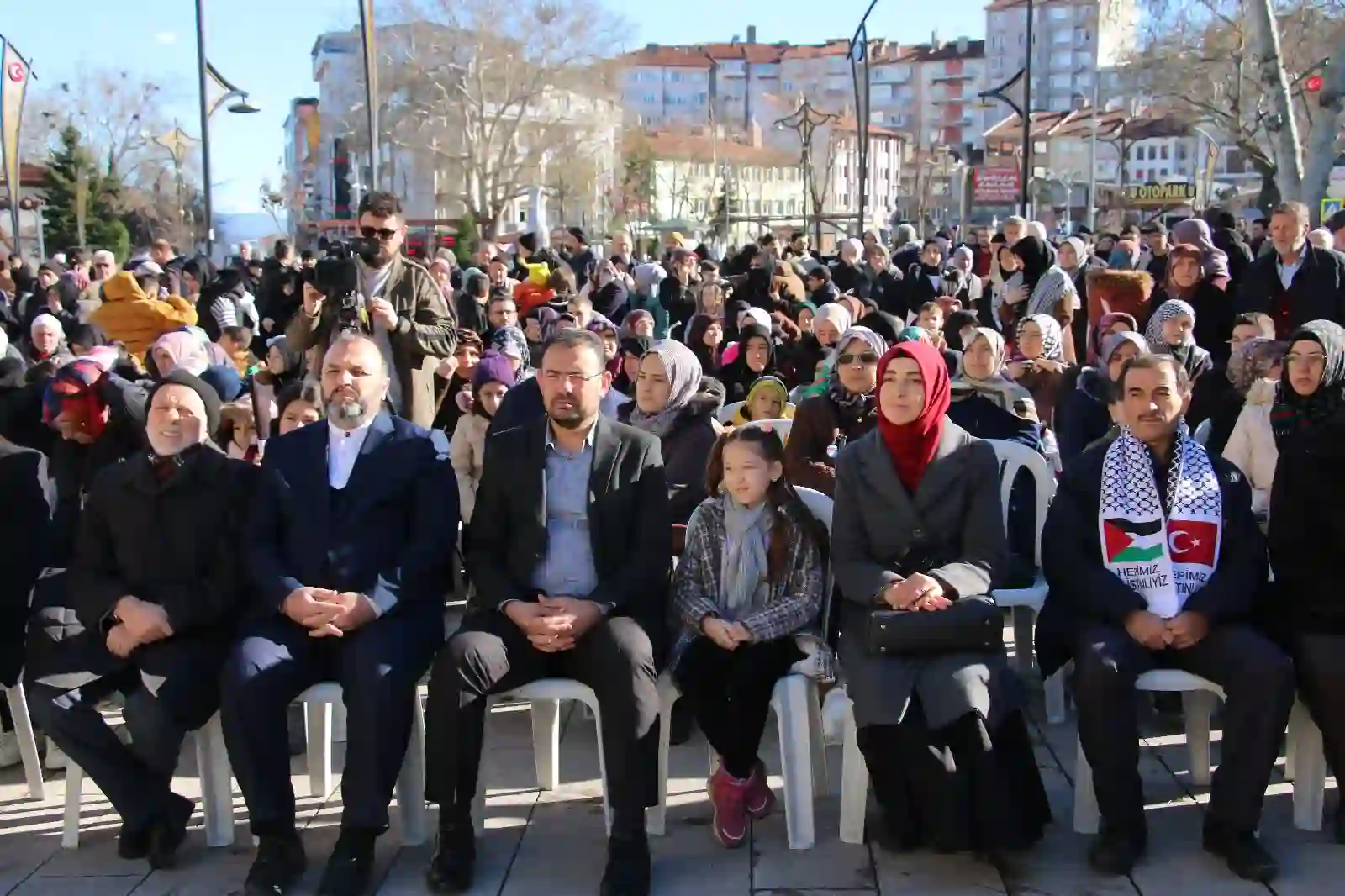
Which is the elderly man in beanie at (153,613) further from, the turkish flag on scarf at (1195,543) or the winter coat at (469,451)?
the turkish flag on scarf at (1195,543)

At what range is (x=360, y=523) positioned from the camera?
159 inches

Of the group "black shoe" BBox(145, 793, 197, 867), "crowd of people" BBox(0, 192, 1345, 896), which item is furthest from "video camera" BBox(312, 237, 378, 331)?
→ "black shoe" BBox(145, 793, 197, 867)

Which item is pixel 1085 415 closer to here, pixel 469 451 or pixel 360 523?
pixel 469 451

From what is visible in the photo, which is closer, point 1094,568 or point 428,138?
point 1094,568

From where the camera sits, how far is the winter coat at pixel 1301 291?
766cm

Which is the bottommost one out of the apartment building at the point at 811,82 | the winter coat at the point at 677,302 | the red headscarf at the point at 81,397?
the red headscarf at the point at 81,397

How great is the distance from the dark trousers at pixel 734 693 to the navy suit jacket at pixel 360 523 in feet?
2.85

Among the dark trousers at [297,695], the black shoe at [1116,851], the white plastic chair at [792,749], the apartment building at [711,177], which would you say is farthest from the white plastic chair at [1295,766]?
the apartment building at [711,177]

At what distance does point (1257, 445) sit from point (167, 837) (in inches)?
157

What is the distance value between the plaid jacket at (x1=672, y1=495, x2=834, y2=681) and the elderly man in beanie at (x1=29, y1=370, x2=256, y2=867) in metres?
1.39

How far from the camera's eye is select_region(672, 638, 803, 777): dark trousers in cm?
387

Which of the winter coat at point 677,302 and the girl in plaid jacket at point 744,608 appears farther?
the winter coat at point 677,302

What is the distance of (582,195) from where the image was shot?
2640 inches

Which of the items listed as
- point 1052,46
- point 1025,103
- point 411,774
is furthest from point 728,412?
point 1052,46
